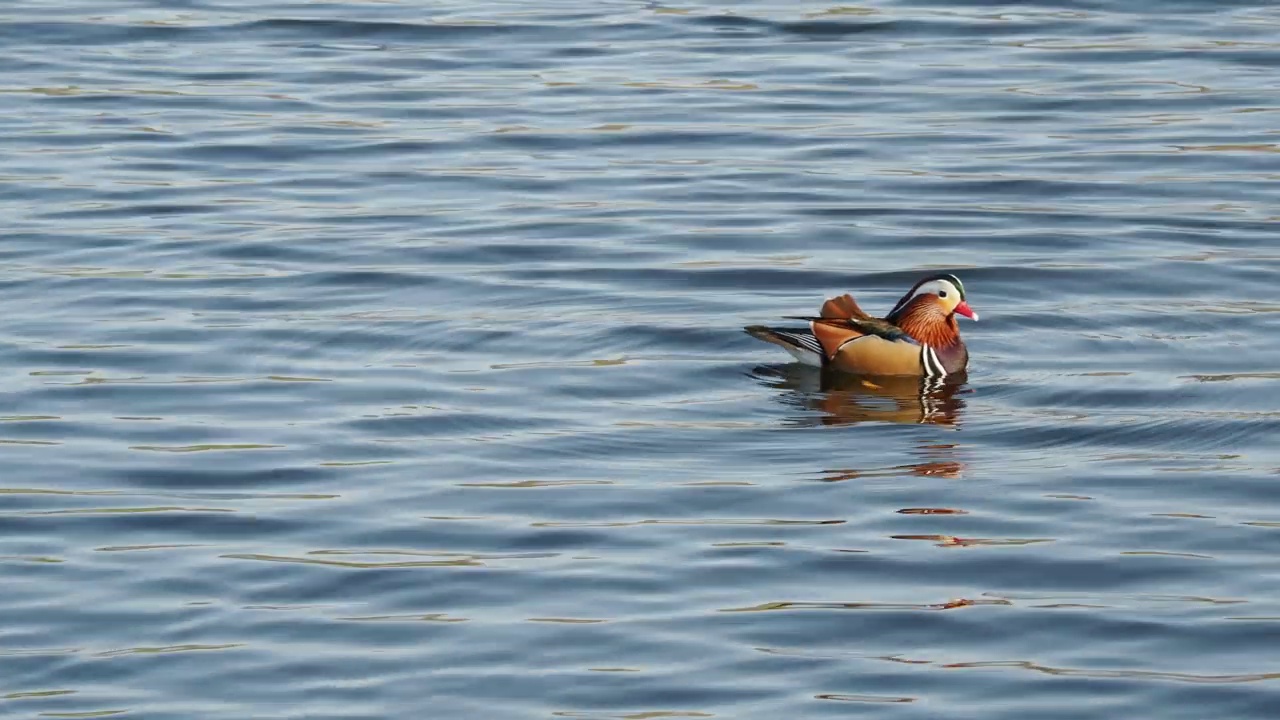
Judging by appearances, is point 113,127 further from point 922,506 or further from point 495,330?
point 922,506

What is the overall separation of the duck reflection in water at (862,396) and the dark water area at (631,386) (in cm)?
4

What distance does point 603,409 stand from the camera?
37.7 ft

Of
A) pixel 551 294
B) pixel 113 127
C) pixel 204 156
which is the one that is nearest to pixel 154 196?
pixel 204 156

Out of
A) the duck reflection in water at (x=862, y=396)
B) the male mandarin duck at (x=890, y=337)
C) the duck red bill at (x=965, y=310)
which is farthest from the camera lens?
the duck red bill at (x=965, y=310)

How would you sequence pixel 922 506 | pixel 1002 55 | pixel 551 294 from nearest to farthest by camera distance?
pixel 922 506, pixel 551 294, pixel 1002 55

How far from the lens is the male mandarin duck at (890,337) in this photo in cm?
1240

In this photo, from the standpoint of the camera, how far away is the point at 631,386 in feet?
39.3

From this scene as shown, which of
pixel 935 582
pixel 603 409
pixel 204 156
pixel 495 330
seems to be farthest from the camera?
pixel 204 156

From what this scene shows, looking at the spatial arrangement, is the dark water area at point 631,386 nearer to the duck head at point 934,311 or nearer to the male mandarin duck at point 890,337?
the male mandarin duck at point 890,337

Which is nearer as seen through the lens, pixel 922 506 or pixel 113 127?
pixel 922 506

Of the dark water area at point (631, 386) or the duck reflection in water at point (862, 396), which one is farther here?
the duck reflection in water at point (862, 396)

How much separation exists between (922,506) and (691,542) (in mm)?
1088

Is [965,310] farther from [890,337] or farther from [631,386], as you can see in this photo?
[631,386]

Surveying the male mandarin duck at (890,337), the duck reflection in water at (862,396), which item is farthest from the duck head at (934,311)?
the duck reflection in water at (862,396)
